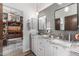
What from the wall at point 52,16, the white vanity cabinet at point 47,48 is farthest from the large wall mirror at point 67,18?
the white vanity cabinet at point 47,48

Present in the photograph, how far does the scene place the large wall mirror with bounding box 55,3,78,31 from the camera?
1679 mm

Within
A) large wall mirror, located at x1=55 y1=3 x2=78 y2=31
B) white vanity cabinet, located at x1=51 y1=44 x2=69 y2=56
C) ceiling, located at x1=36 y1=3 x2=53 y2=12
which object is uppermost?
ceiling, located at x1=36 y1=3 x2=53 y2=12

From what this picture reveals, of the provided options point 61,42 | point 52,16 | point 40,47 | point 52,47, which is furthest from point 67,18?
point 40,47

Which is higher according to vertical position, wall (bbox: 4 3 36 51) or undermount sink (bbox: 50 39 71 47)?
wall (bbox: 4 3 36 51)

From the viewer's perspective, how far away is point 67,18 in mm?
1739

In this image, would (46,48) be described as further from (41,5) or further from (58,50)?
(41,5)

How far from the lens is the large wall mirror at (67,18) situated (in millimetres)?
1679

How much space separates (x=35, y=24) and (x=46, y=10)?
11.8 inches

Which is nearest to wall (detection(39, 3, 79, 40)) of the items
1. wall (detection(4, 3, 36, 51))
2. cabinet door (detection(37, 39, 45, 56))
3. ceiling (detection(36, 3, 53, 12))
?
ceiling (detection(36, 3, 53, 12))

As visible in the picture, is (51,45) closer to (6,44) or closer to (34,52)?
(34,52)

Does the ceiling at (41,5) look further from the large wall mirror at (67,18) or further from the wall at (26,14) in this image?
the large wall mirror at (67,18)

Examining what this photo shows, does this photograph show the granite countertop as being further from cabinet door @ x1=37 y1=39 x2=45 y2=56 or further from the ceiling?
the ceiling

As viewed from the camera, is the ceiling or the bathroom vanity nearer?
the bathroom vanity

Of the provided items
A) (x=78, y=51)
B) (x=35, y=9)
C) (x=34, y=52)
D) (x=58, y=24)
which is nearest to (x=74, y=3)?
(x=58, y=24)
